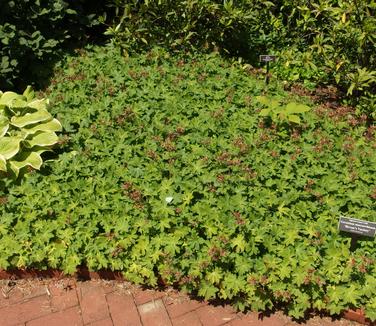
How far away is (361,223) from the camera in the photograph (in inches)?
112

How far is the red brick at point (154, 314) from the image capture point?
119 inches

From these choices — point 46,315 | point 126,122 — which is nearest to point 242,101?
point 126,122

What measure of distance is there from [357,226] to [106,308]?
1.73 metres

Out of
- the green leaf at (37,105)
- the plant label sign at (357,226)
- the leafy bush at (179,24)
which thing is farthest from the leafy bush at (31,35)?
the plant label sign at (357,226)

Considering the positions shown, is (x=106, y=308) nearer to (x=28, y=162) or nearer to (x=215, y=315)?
(x=215, y=315)

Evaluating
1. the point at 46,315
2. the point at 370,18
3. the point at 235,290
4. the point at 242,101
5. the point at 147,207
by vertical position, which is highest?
the point at 370,18

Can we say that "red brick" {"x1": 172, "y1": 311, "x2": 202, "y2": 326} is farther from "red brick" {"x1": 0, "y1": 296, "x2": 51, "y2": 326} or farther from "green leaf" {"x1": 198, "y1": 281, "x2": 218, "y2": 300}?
"red brick" {"x1": 0, "y1": 296, "x2": 51, "y2": 326}

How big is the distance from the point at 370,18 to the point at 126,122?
2.44 metres

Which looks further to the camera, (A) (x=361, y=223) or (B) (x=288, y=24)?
(B) (x=288, y=24)

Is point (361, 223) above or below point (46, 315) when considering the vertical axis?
above

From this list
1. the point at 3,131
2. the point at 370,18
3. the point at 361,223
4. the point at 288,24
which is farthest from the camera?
the point at 288,24

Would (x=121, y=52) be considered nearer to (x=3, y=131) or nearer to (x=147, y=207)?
(x=3, y=131)

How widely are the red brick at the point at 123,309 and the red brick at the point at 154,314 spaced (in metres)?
0.04

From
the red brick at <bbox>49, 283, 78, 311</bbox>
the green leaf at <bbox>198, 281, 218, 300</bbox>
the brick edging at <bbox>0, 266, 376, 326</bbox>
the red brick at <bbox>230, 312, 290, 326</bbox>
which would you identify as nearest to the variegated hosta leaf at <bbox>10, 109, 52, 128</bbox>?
the brick edging at <bbox>0, 266, 376, 326</bbox>
